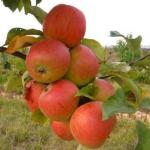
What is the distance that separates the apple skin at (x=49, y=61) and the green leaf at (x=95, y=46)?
10 cm

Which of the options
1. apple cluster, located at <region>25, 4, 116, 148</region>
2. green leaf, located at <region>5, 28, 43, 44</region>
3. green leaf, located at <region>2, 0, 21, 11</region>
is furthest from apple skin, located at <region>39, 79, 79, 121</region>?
green leaf, located at <region>2, 0, 21, 11</region>

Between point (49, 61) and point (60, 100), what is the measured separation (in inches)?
2.4

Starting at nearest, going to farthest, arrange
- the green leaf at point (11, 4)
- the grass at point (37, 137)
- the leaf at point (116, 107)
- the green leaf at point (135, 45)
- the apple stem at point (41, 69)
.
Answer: the leaf at point (116, 107), the apple stem at point (41, 69), the green leaf at point (135, 45), the green leaf at point (11, 4), the grass at point (37, 137)

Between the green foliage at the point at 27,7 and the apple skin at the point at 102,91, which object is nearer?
the apple skin at the point at 102,91

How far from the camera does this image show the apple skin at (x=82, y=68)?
0.64 m

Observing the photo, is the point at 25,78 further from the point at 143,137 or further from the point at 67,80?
the point at 143,137

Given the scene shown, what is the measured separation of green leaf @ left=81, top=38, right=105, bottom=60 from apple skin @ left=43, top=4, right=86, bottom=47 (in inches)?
2.0

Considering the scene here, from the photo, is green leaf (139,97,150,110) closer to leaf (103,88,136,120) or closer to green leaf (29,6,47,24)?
leaf (103,88,136,120)

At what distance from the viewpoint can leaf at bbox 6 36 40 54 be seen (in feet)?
2.17

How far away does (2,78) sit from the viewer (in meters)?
7.90

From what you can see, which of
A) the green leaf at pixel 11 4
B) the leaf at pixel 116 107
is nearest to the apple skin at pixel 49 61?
the leaf at pixel 116 107

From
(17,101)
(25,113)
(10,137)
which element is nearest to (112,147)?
(10,137)

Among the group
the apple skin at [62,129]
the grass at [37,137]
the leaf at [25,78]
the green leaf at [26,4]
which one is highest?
the green leaf at [26,4]

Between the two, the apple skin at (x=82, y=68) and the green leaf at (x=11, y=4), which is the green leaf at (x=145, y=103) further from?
the green leaf at (x=11, y=4)
